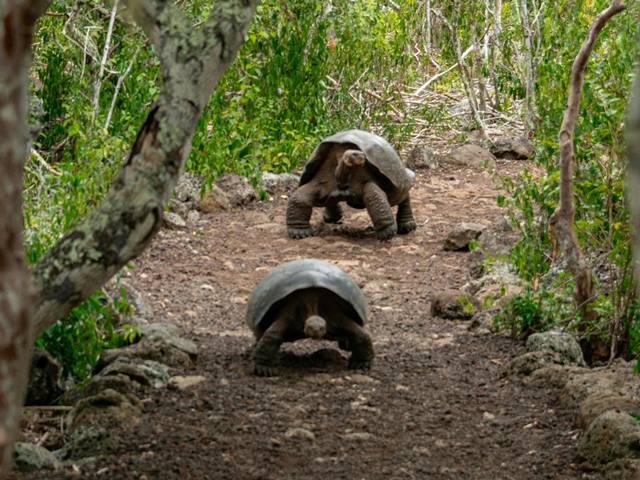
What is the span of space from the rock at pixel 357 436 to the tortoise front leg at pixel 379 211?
4527 millimetres

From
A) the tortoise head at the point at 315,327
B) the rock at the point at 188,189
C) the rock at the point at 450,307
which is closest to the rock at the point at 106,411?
the tortoise head at the point at 315,327

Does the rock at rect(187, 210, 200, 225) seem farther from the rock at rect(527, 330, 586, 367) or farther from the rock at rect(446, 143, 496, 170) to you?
the rock at rect(527, 330, 586, 367)

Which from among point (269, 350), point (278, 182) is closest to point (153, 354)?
point (269, 350)

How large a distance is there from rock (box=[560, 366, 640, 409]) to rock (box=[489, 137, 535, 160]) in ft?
23.4

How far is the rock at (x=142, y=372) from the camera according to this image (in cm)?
485

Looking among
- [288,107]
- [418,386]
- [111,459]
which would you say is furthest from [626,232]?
[288,107]

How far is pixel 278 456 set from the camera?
4.05m

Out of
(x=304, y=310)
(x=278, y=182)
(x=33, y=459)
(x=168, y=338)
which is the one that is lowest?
(x=33, y=459)

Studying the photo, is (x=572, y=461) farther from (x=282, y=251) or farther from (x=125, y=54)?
(x=125, y=54)

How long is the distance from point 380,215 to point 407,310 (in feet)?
6.04

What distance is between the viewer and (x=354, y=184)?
9.02 meters

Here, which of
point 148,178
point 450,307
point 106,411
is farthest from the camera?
point 450,307

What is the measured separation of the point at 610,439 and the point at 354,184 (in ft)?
17.4

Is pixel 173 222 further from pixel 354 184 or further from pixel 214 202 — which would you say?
pixel 354 184
